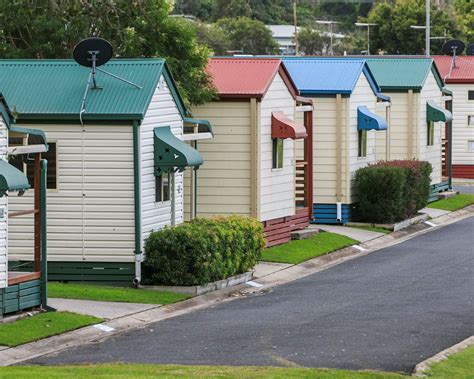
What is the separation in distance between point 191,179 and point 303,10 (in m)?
105

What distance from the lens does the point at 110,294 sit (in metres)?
23.8

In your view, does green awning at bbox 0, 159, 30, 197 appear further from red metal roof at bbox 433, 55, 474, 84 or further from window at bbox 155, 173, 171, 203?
red metal roof at bbox 433, 55, 474, 84

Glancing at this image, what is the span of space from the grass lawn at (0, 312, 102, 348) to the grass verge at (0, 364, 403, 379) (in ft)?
7.49

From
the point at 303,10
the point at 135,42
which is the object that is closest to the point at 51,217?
the point at 135,42

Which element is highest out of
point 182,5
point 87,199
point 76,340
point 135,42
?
point 182,5

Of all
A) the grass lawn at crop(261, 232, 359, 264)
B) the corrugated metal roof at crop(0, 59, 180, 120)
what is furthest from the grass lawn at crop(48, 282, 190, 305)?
the grass lawn at crop(261, 232, 359, 264)

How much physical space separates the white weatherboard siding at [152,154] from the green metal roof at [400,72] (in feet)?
53.5

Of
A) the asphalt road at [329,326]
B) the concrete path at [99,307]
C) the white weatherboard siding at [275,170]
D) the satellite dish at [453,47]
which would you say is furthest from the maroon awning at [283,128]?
the satellite dish at [453,47]

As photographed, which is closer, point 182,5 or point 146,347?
point 146,347

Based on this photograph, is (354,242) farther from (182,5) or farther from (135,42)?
(182,5)

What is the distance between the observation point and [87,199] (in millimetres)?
24969

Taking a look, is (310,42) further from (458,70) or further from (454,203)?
(454,203)

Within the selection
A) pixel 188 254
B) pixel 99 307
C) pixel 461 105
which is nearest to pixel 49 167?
pixel 188 254

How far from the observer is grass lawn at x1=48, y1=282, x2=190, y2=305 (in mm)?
23520
